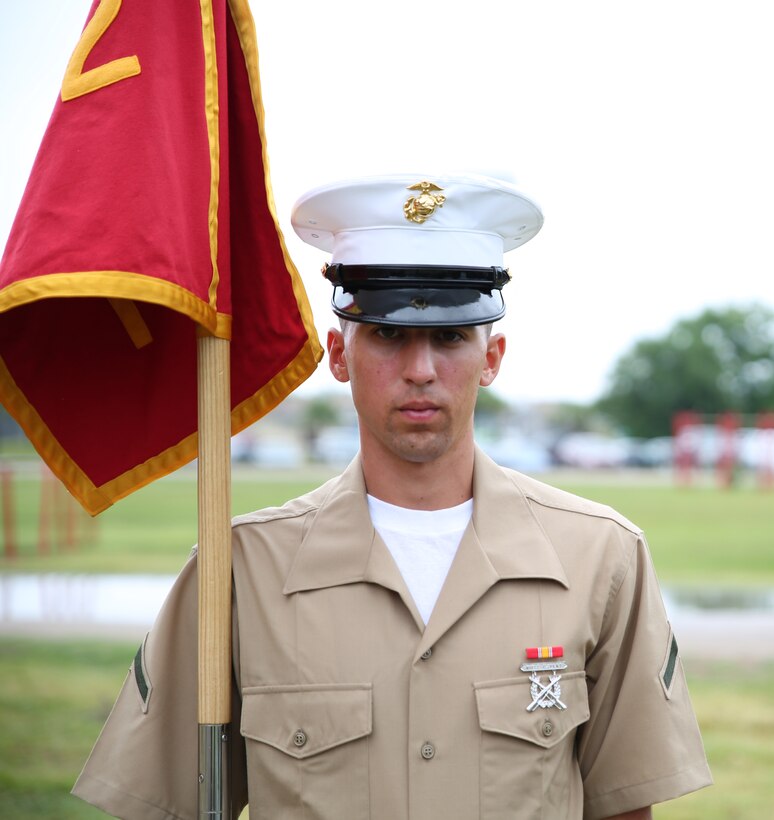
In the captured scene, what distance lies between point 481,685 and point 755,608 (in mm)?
8237

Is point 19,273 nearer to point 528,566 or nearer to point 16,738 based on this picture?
point 528,566

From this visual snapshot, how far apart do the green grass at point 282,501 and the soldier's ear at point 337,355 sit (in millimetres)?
9654

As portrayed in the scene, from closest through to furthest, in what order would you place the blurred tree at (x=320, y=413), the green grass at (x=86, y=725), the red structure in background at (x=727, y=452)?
the green grass at (x=86, y=725)
the red structure in background at (x=727, y=452)
the blurred tree at (x=320, y=413)

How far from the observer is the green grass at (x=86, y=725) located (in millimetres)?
4902

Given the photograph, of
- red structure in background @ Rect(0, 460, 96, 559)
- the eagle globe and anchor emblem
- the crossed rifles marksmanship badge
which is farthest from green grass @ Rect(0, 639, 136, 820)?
red structure in background @ Rect(0, 460, 96, 559)

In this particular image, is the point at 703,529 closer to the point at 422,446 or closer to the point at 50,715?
the point at 50,715

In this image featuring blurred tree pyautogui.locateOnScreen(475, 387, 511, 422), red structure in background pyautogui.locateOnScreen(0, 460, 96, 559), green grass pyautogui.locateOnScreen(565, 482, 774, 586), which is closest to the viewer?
Result: green grass pyautogui.locateOnScreen(565, 482, 774, 586)

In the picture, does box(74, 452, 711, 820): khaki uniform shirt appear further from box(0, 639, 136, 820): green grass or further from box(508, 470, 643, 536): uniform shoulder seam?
box(0, 639, 136, 820): green grass

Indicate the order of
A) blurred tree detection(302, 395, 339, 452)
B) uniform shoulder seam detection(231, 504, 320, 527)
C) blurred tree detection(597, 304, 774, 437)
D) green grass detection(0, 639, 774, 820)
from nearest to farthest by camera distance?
uniform shoulder seam detection(231, 504, 320, 527)
green grass detection(0, 639, 774, 820)
blurred tree detection(302, 395, 339, 452)
blurred tree detection(597, 304, 774, 437)

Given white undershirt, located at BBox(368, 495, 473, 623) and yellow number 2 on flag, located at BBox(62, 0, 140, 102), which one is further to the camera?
white undershirt, located at BBox(368, 495, 473, 623)

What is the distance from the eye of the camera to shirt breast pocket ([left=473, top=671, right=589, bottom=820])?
208cm

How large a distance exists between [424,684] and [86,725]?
4.38m

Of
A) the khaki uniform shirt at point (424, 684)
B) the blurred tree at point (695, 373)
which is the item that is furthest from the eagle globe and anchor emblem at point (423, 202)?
the blurred tree at point (695, 373)

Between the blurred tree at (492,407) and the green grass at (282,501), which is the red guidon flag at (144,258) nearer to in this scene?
the green grass at (282,501)
